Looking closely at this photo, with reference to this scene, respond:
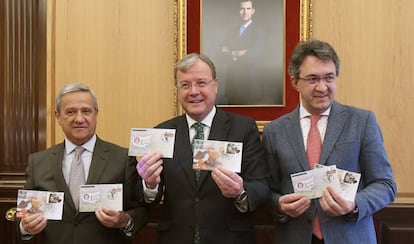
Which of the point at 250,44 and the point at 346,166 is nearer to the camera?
the point at 346,166

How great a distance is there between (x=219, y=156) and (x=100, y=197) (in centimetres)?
61

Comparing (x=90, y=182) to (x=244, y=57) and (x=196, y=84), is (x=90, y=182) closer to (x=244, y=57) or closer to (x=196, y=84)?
(x=196, y=84)

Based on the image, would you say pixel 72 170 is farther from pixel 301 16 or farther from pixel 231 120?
pixel 301 16

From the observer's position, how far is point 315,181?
2.08m

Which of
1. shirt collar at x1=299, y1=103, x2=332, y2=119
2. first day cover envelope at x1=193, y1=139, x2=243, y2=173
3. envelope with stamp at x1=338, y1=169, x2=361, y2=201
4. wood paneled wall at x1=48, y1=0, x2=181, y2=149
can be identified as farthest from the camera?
wood paneled wall at x1=48, y1=0, x2=181, y2=149

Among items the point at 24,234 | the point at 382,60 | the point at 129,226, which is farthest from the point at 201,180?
the point at 382,60

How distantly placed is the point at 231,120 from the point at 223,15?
1232 millimetres

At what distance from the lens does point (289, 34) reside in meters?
3.32

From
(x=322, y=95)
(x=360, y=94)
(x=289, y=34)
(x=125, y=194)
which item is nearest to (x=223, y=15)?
(x=289, y=34)

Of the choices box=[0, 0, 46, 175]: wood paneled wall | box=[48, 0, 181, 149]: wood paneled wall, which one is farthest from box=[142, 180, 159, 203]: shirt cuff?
box=[0, 0, 46, 175]: wood paneled wall

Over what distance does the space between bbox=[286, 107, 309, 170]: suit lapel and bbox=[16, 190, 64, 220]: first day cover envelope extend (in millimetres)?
1153

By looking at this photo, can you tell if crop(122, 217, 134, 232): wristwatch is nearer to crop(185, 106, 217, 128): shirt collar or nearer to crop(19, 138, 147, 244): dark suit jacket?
crop(19, 138, 147, 244): dark suit jacket

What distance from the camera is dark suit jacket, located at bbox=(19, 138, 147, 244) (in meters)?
2.29

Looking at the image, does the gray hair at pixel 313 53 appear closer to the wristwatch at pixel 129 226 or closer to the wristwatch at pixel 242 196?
the wristwatch at pixel 242 196
